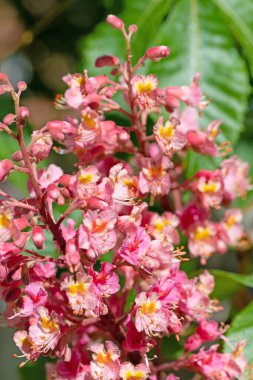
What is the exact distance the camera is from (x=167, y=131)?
1.02 m

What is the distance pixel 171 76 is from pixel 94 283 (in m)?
0.55

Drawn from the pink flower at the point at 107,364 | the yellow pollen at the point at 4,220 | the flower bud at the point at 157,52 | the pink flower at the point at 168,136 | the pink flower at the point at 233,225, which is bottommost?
the pink flower at the point at 233,225

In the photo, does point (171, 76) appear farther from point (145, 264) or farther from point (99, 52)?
point (145, 264)

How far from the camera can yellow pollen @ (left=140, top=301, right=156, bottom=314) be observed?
3.00 feet

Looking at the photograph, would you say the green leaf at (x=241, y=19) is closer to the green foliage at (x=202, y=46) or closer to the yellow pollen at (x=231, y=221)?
the green foliage at (x=202, y=46)

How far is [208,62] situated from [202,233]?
13.9 inches

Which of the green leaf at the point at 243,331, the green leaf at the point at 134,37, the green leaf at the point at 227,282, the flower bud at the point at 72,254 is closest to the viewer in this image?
the flower bud at the point at 72,254

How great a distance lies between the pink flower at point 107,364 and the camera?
36.0 inches

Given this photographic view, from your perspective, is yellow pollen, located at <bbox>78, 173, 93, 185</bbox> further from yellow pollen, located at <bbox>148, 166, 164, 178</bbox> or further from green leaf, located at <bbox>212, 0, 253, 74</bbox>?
green leaf, located at <bbox>212, 0, 253, 74</bbox>

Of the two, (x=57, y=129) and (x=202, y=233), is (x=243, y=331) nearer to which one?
(x=202, y=233)

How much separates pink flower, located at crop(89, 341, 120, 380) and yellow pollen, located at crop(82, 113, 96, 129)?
0.31 metres

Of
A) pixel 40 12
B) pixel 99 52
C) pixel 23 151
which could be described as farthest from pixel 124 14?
pixel 40 12

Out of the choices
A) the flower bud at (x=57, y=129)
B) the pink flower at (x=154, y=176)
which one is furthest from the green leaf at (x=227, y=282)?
the flower bud at (x=57, y=129)

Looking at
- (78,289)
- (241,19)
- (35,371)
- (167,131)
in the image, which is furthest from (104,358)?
(241,19)
